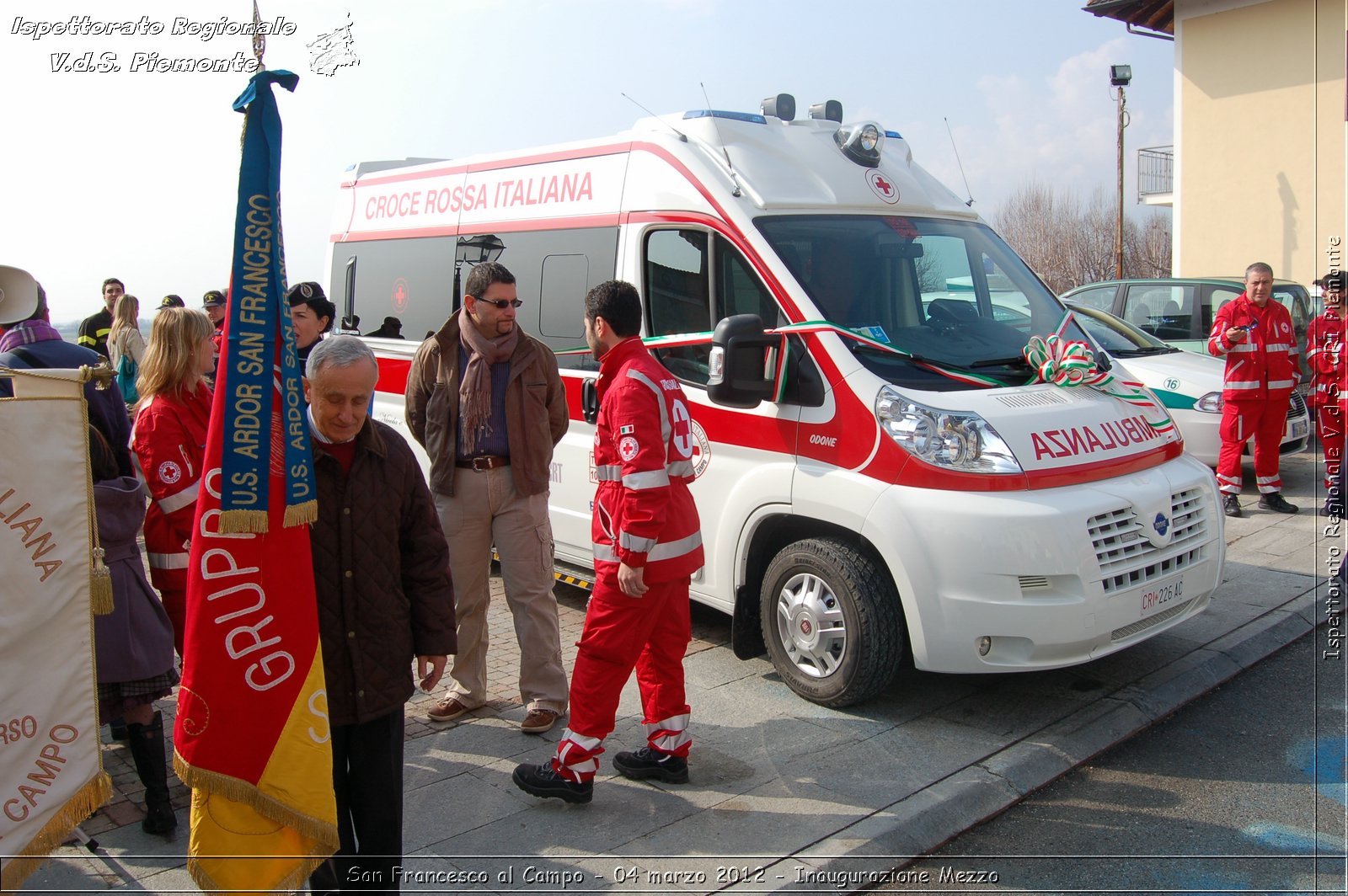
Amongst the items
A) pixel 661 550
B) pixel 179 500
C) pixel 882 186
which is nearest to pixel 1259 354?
pixel 882 186

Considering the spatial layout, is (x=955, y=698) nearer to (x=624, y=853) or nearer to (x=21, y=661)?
(x=624, y=853)

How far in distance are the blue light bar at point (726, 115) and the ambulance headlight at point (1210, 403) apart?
5682mm

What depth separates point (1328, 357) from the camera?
8250mm

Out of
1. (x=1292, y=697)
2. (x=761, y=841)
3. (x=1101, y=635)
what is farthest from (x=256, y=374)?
(x=1292, y=697)

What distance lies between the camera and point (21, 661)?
9.65 ft

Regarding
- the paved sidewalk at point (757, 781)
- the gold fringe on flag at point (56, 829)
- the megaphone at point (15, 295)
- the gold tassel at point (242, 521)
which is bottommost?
the paved sidewalk at point (757, 781)

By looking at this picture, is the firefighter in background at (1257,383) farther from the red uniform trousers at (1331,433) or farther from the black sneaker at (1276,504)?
the red uniform trousers at (1331,433)

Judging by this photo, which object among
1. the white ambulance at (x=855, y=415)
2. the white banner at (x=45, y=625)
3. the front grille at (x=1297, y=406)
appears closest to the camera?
the white banner at (x=45, y=625)

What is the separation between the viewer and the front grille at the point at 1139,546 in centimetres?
457

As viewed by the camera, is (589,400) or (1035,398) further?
(589,400)

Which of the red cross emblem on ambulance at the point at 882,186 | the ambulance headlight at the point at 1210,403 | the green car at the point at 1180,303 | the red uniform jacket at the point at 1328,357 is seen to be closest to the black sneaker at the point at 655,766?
the red cross emblem on ambulance at the point at 882,186

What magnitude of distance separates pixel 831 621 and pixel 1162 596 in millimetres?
1513

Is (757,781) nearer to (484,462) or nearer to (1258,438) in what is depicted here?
(484,462)

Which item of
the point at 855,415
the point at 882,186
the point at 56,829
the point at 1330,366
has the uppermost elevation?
the point at 882,186
